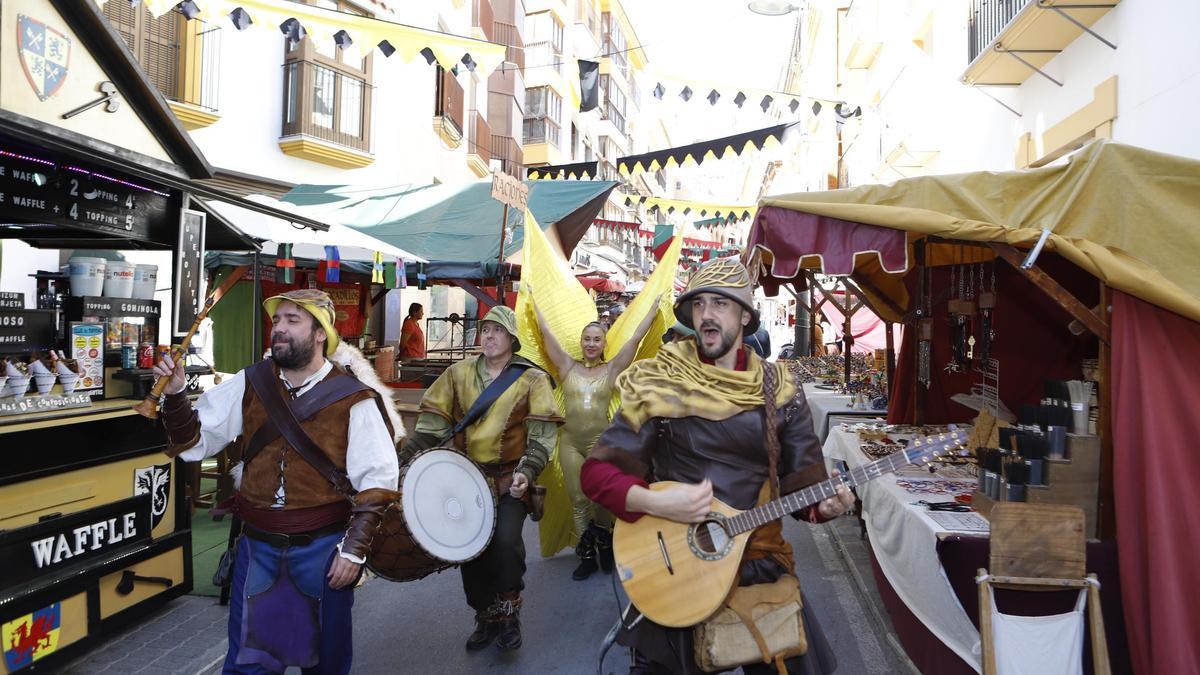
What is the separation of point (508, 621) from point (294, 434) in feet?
5.80

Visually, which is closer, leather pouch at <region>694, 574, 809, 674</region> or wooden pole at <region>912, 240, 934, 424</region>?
leather pouch at <region>694, 574, 809, 674</region>

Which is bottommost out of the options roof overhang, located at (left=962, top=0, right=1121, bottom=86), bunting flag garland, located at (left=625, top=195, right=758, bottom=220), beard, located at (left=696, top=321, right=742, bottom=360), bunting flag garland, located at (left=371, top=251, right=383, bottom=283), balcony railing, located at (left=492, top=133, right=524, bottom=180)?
beard, located at (left=696, top=321, right=742, bottom=360)

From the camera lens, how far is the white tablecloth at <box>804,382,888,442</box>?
761 cm

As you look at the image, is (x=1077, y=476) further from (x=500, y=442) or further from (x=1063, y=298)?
(x=500, y=442)

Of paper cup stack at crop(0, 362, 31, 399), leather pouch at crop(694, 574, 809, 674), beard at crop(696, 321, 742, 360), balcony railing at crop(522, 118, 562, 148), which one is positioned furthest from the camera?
balcony railing at crop(522, 118, 562, 148)

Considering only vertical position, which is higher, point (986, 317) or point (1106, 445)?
point (986, 317)

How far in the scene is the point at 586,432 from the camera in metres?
5.50

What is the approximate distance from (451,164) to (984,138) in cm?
1417

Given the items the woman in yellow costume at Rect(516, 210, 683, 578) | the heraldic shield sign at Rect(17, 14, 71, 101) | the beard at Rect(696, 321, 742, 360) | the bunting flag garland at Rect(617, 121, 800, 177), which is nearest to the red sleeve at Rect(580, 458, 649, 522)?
the beard at Rect(696, 321, 742, 360)

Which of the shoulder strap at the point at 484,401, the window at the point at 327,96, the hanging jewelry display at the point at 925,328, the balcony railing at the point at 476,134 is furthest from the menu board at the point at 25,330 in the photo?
the balcony railing at the point at 476,134

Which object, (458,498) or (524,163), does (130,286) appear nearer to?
(458,498)

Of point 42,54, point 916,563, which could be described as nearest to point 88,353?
point 42,54

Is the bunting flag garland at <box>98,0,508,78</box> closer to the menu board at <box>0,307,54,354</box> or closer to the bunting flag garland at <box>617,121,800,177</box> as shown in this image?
the menu board at <box>0,307,54,354</box>

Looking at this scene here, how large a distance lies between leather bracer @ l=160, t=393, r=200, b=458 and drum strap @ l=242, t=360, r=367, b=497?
0.22 metres
